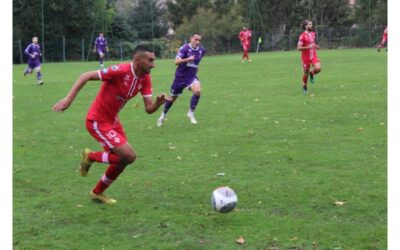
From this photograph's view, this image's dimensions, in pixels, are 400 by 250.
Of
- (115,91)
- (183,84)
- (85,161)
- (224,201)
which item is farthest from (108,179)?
(183,84)

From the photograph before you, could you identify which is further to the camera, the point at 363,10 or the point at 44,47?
the point at 363,10

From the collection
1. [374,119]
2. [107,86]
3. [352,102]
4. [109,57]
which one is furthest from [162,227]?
[109,57]

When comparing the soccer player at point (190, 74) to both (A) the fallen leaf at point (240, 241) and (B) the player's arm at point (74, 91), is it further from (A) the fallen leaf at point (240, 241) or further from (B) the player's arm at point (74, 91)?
(A) the fallen leaf at point (240, 241)

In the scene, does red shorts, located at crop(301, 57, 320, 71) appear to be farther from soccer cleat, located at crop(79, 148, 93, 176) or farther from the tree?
the tree

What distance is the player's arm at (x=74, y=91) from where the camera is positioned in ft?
20.0

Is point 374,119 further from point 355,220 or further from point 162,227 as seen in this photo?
point 162,227

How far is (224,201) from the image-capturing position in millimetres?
6059

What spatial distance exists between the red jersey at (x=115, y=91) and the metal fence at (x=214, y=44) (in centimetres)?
4286

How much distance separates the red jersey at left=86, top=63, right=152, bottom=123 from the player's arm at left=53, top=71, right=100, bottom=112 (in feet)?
0.80

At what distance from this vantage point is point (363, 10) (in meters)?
57.8

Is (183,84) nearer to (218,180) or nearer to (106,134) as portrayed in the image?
(218,180)

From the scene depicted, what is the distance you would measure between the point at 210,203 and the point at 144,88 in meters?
1.66

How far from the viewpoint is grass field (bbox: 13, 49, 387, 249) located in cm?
559

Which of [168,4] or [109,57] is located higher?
[168,4]
